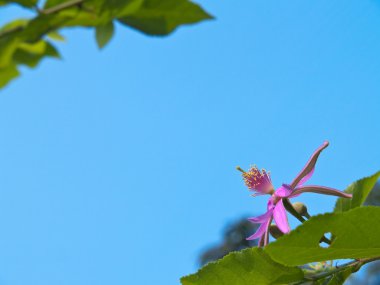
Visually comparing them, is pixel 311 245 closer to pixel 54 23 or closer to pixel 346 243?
pixel 346 243

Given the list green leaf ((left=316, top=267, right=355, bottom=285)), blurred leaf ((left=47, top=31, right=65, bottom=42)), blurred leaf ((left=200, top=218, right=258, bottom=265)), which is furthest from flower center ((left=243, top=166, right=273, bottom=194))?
blurred leaf ((left=200, top=218, right=258, bottom=265))

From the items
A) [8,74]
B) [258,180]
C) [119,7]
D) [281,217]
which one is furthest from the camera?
[258,180]

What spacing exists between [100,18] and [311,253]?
1.76 feet

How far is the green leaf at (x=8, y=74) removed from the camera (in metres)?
0.93

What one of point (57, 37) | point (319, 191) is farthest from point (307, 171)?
point (57, 37)

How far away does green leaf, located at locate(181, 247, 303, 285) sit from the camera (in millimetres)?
1113

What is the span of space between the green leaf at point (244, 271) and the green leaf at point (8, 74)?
0.49 m

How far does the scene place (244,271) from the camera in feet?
3.70

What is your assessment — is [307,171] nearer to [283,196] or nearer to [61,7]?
[283,196]

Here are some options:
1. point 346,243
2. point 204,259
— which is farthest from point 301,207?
point 204,259

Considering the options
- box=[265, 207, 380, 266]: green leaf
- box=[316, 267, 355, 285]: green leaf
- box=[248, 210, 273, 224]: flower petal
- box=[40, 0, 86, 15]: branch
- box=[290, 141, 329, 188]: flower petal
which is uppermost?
box=[40, 0, 86, 15]: branch

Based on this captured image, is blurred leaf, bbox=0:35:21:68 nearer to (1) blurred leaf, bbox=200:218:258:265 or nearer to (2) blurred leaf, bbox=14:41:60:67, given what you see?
(2) blurred leaf, bbox=14:41:60:67

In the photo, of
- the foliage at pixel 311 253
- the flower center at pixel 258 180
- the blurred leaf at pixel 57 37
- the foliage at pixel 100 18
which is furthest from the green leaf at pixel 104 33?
the flower center at pixel 258 180

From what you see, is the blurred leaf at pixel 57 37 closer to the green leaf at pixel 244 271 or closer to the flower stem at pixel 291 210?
the green leaf at pixel 244 271
